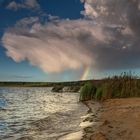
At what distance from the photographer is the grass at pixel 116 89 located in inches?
1494

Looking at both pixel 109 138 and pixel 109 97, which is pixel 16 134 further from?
pixel 109 97

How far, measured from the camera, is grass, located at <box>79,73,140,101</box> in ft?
124

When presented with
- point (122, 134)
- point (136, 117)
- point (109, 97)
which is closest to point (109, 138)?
point (122, 134)

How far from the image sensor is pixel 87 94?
40.3m

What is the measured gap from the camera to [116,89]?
38.8 m

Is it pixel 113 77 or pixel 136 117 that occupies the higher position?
pixel 113 77

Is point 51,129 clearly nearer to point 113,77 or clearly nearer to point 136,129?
point 136,129

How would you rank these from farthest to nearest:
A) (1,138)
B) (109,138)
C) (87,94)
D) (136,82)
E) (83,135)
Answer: (87,94) < (136,82) < (1,138) < (83,135) < (109,138)

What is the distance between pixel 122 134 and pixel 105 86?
25.3m

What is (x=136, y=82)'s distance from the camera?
124ft

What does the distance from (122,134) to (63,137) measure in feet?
7.66

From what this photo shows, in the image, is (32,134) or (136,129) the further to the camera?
(32,134)

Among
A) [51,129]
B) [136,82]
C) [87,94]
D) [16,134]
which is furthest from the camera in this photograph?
[87,94]

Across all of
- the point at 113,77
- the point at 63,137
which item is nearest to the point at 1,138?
the point at 63,137
